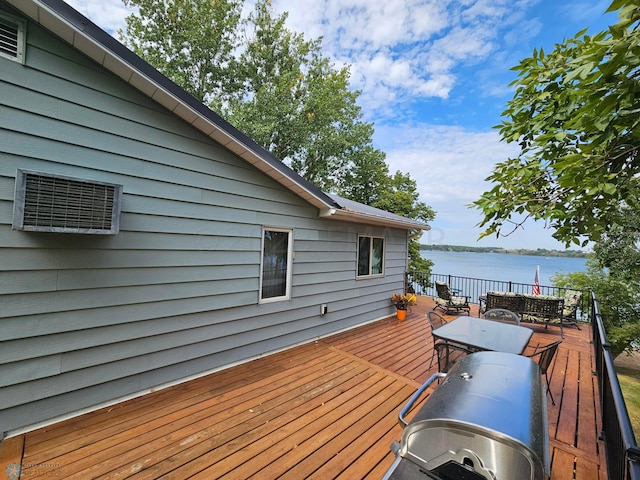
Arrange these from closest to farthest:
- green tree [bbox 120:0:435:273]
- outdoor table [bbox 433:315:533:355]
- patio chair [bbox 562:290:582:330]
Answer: outdoor table [bbox 433:315:533:355], patio chair [bbox 562:290:582:330], green tree [bbox 120:0:435:273]

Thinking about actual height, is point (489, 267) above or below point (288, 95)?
below

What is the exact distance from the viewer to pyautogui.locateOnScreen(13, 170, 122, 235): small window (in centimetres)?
214

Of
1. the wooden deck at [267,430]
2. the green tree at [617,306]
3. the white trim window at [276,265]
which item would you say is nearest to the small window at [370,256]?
the white trim window at [276,265]

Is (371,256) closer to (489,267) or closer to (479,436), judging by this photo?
(479,436)

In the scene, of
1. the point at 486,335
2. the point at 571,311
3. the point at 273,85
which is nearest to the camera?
the point at 486,335

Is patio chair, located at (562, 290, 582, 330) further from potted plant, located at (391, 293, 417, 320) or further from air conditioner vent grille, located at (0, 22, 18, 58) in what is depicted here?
air conditioner vent grille, located at (0, 22, 18, 58)

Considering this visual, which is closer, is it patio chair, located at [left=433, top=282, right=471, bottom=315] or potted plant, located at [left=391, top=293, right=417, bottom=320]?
potted plant, located at [left=391, top=293, right=417, bottom=320]

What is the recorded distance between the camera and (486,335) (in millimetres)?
3174

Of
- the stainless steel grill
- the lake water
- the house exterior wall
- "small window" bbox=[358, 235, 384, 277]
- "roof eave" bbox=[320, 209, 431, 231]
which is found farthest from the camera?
the lake water

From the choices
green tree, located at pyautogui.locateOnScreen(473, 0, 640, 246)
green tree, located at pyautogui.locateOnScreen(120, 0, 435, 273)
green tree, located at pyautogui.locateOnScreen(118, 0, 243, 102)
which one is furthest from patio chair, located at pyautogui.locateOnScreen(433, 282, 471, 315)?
green tree, located at pyautogui.locateOnScreen(118, 0, 243, 102)

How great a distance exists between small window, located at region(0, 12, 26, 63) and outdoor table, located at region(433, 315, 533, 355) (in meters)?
4.72

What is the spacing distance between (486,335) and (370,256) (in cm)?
331

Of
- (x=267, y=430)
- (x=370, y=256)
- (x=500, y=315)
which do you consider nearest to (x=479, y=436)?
(x=267, y=430)

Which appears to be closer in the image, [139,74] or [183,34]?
[139,74]
